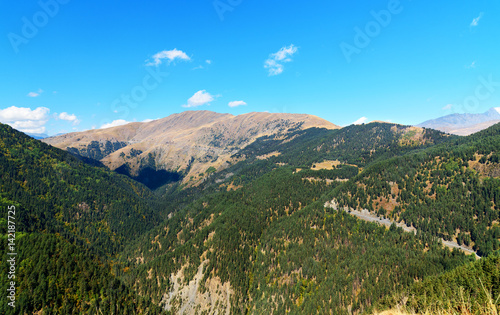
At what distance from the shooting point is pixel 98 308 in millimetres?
118062

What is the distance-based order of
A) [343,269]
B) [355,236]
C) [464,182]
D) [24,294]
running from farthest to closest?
[464,182], [355,236], [343,269], [24,294]

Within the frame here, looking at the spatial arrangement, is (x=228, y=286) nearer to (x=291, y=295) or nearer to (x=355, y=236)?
(x=291, y=295)

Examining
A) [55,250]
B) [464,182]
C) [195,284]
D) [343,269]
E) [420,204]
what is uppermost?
[464,182]

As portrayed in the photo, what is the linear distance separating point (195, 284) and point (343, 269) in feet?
423

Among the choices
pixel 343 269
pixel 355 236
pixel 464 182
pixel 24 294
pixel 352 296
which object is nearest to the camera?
pixel 24 294

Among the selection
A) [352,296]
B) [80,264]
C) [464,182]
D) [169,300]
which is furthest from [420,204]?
[80,264]

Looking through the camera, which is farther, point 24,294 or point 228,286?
point 228,286

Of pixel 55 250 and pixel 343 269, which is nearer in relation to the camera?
pixel 55 250

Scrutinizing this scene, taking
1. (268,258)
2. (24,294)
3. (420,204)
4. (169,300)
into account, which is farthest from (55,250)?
(420,204)

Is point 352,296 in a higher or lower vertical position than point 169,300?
higher

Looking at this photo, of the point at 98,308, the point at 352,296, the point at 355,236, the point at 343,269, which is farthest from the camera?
the point at 355,236

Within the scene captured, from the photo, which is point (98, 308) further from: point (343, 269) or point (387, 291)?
point (387, 291)

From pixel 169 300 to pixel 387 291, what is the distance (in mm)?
176698

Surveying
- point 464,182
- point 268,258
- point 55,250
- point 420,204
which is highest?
point 464,182
